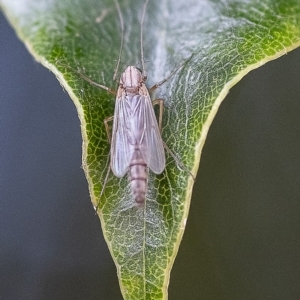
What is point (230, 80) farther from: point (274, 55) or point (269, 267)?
point (269, 267)

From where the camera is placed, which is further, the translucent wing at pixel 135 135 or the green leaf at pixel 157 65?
the translucent wing at pixel 135 135

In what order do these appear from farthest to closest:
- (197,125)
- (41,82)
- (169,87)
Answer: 1. (41,82)
2. (169,87)
3. (197,125)

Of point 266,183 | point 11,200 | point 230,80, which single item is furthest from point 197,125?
point 11,200

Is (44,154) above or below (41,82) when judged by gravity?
below

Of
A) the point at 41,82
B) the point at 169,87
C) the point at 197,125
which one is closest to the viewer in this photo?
the point at 197,125

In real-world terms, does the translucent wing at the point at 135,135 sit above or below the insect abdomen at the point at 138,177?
above

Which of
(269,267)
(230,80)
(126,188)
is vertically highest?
(230,80)

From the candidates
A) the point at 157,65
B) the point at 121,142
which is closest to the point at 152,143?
the point at 121,142
